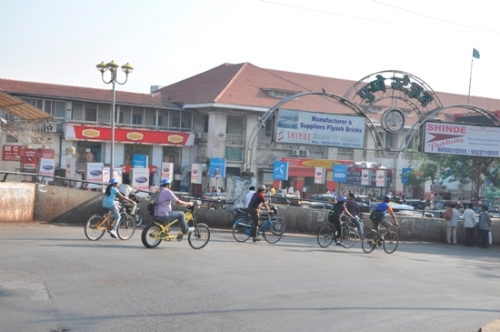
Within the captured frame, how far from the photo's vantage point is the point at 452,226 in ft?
84.6

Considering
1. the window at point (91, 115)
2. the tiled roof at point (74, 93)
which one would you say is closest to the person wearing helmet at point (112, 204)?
the tiled roof at point (74, 93)

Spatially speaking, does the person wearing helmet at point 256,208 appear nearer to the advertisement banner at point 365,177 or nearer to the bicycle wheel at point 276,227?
the bicycle wheel at point 276,227

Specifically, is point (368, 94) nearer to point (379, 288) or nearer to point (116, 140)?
point (379, 288)

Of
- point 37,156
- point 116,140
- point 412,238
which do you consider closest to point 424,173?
point 116,140

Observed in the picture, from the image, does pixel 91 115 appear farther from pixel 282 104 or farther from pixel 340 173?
pixel 282 104

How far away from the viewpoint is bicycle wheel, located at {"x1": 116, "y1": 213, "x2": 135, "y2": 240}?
17.3 meters

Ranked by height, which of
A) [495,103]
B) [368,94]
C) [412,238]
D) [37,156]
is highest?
[495,103]

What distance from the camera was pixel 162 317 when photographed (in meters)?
8.52

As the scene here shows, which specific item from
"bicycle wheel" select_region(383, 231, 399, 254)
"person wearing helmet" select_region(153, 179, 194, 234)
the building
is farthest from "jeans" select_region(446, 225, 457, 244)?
the building

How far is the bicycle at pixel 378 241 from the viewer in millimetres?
19500

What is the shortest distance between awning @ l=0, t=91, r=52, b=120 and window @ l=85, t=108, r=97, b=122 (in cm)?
1728

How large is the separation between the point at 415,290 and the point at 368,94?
19102 millimetres

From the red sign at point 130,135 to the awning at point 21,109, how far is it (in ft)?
52.2

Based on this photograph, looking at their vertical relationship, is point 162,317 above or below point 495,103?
below
